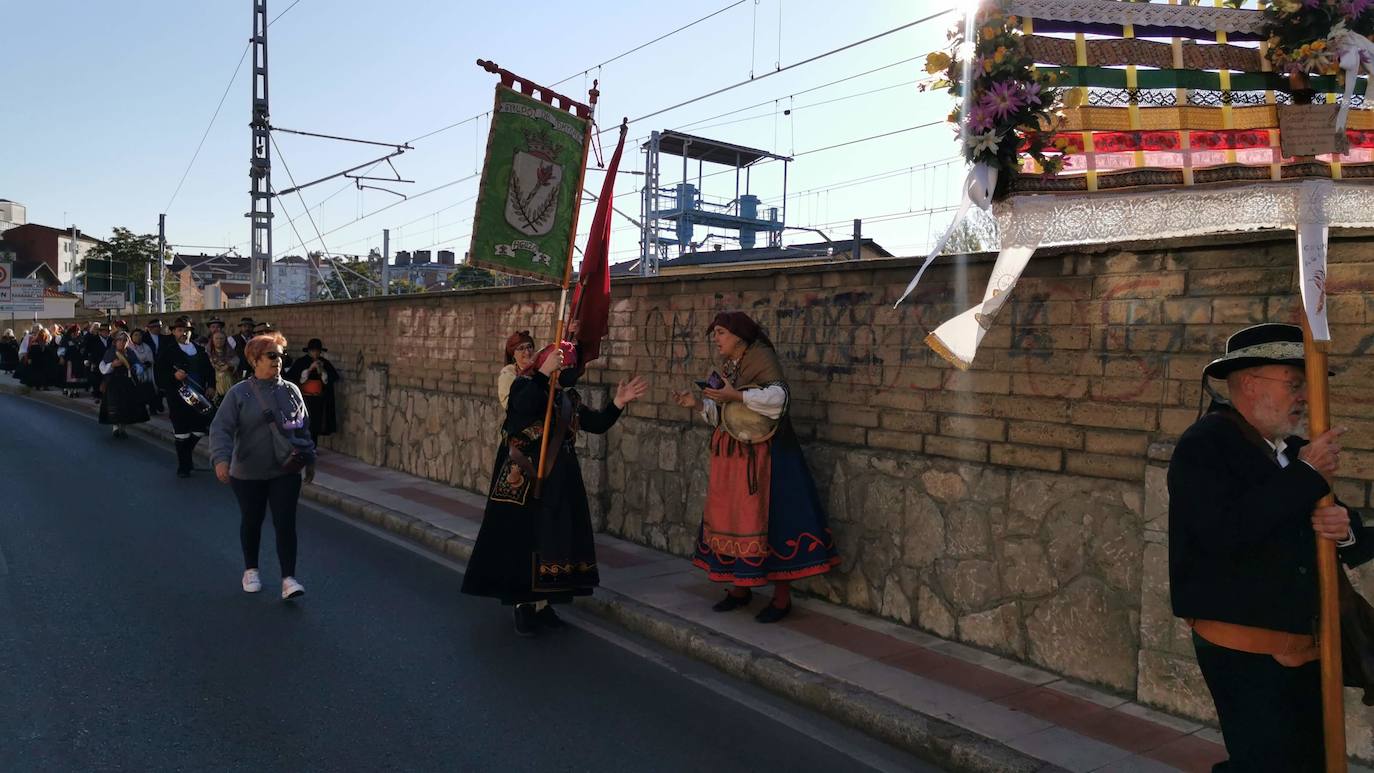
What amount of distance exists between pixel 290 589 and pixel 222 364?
715 centimetres

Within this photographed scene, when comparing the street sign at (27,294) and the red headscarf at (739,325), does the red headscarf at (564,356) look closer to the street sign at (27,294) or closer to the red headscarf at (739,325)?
the red headscarf at (739,325)

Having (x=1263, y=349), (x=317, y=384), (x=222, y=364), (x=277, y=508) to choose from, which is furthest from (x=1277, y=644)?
(x=317, y=384)

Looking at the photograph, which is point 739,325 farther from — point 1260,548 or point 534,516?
point 1260,548

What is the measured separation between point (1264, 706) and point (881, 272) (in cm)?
373

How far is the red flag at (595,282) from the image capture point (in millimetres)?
6629

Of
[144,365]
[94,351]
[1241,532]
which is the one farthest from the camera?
[94,351]

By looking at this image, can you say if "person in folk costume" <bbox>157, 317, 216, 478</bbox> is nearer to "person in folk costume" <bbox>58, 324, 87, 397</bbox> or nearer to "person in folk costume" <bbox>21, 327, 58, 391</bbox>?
"person in folk costume" <bbox>58, 324, 87, 397</bbox>

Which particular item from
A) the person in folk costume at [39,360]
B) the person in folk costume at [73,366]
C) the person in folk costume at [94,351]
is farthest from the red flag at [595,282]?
the person in folk costume at [39,360]

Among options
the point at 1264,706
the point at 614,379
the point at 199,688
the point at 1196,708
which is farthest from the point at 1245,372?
the point at 614,379

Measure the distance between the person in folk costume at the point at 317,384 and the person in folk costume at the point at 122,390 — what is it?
3.00m

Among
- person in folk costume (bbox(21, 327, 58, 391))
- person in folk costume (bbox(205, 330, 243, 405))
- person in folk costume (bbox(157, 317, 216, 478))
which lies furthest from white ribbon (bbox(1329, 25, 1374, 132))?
person in folk costume (bbox(21, 327, 58, 391))

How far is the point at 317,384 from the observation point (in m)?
13.6

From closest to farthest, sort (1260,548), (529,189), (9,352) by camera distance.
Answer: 1. (1260,548)
2. (529,189)
3. (9,352)

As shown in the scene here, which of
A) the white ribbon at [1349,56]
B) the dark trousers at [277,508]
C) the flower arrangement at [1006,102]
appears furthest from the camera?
the dark trousers at [277,508]
